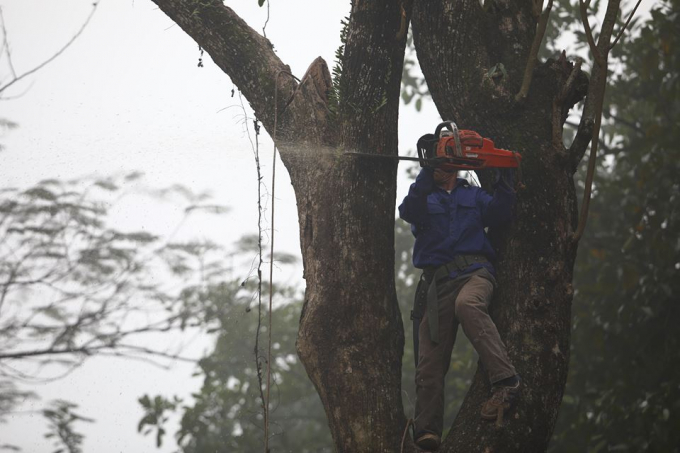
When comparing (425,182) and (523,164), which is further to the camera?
(425,182)

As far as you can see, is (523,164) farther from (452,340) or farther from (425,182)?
(452,340)

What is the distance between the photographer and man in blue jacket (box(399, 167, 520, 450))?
3.02 m

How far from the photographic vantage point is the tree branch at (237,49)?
11.6ft

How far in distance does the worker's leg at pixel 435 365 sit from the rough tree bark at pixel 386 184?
23cm

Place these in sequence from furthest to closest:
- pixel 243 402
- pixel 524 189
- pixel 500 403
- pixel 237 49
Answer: pixel 243 402
pixel 237 49
pixel 524 189
pixel 500 403

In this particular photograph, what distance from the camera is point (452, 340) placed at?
340cm

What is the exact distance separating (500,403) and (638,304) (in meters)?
4.80

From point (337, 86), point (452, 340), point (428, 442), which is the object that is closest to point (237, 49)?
point (337, 86)

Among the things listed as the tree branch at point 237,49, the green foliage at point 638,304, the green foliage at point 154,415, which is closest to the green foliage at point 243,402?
the green foliage at point 154,415

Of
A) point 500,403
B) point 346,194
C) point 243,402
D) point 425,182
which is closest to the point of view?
point 500,403

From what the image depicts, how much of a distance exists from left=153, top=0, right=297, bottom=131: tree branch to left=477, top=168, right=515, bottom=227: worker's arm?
1116 mm

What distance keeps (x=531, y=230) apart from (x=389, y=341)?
82 cm

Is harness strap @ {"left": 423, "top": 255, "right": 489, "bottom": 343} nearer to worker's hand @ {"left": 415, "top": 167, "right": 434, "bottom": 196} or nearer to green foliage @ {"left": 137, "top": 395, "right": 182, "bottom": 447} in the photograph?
worker's hand @ {"left": 415, "top": 167, "right": 434, "bottom": 196}

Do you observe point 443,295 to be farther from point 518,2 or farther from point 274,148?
point 518,2
